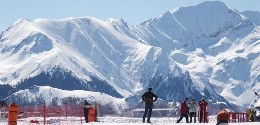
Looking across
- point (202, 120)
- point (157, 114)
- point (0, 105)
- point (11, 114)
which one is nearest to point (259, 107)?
point (202, 120)

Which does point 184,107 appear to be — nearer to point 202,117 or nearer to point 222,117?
point 202,117

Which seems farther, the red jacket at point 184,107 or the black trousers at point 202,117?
the black trousers at point 202,117

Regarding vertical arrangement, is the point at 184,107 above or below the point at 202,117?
above

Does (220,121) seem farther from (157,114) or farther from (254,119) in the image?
(157,114)

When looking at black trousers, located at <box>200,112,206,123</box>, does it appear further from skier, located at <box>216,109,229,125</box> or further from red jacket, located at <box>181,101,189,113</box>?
skier, located at <box>216,109,229,125</box>

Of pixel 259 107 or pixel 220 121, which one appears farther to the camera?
pixel 259 107

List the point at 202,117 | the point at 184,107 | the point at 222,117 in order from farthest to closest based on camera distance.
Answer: the point at 202,117
the point at 184,107
the point at 222,117

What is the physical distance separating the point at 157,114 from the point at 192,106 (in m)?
139

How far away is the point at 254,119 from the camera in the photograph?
48.9m

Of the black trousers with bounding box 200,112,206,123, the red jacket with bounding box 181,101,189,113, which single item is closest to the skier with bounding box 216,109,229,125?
the red jacket with bounding box 181,101,189,113

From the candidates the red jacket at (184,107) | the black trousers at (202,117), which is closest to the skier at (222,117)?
the red jacket at (184,107)

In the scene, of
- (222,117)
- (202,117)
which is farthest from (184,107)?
(222,117)

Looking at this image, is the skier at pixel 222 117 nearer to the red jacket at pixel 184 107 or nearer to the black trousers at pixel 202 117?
the red jacket at pixel 184 107

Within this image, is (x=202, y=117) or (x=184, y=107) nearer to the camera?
(x=184, y=107)
